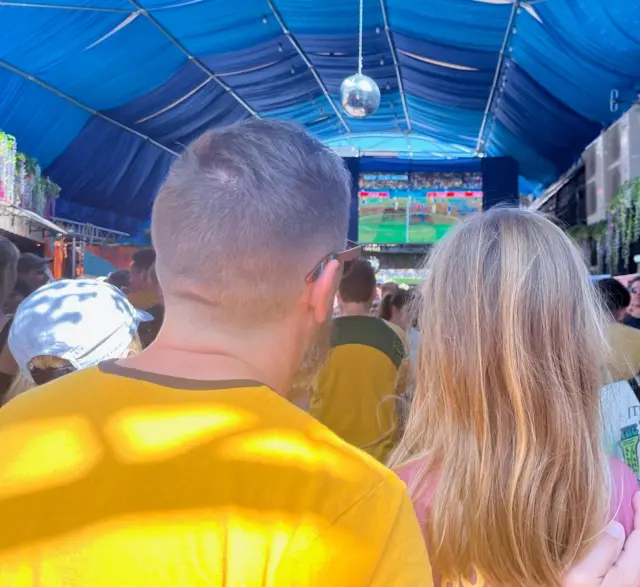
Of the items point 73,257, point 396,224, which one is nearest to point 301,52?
point 396,224

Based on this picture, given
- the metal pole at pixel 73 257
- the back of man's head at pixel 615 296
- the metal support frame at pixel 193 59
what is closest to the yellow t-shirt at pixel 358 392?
the back of man's head at pixel 615 296

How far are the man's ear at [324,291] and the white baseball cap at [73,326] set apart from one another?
2.98 feet

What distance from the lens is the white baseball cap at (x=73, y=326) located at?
1648 millimetres

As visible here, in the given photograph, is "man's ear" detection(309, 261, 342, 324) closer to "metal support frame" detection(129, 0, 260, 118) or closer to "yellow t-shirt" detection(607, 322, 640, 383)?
"yellow t-shirt" detection(607, 322, 640, 383)

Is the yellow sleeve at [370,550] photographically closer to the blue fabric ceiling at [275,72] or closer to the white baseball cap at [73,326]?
the white baseball cap at [73,326]

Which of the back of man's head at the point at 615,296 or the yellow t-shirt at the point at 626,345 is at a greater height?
the back of man's head at the point at 615,296

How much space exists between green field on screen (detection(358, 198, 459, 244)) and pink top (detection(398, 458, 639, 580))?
12286mm

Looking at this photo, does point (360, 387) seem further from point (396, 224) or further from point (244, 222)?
point (396, 224)

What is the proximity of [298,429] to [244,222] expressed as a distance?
26 cm

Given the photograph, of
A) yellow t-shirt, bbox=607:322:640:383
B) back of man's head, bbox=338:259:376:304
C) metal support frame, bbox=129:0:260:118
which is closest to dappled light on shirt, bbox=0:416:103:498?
yellow t-shirt, bbox=607:322:640:383

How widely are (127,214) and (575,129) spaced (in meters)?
8.69

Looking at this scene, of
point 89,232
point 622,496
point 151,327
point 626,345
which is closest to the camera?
point 622,496

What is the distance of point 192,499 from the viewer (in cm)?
74

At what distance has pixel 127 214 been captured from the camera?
1429 centimetres
